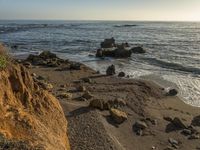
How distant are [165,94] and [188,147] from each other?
25.3 ft

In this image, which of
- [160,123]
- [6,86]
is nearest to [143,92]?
[160,123]

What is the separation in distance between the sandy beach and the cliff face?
170 cm

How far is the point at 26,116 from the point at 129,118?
7.55 metres

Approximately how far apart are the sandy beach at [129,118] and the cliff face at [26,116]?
170cm

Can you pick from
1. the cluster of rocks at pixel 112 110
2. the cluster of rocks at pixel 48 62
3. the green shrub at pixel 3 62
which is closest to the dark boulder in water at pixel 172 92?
the cluster of rocks at pixel 112 110

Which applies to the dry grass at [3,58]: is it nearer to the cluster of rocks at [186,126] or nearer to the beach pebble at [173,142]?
the beach pebble at [173,142]

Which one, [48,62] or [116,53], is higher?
[48,62]

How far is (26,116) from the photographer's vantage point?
797 centimetres

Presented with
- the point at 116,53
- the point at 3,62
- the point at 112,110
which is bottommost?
the point at 116,53

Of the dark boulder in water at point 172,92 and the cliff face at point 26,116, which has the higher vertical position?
the cliff face at point 26,116

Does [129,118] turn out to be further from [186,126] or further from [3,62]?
[3,62]

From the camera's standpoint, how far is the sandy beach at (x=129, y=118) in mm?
11625

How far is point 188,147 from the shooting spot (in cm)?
1286

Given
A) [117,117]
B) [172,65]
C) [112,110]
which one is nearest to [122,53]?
[172,65]
